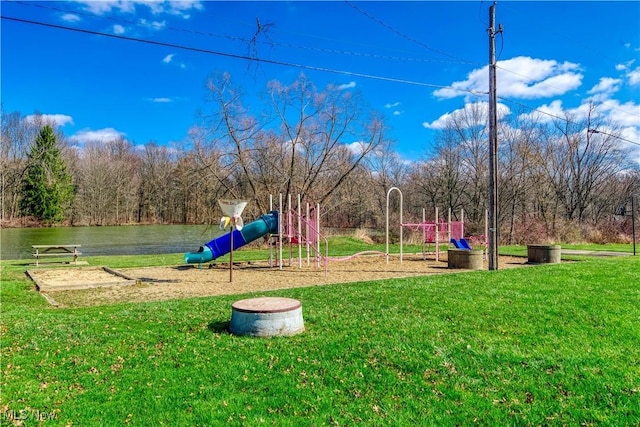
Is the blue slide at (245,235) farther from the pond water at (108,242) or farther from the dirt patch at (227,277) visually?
the pond water at (108,242)

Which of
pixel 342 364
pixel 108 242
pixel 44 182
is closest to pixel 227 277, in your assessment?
pixel 342 364

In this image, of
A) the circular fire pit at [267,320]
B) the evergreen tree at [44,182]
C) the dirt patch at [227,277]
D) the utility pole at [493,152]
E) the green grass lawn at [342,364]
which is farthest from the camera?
the evergreen tree at [44,182]

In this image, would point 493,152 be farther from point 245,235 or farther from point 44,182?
point 44,182

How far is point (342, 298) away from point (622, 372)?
3849 mm

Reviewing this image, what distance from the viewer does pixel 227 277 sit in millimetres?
11055

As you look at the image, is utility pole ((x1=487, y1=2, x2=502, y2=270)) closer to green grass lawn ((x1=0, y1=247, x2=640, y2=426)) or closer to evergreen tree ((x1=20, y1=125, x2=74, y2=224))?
green grass lawn ((x1=0, y1=247, x2=640, y2=426))

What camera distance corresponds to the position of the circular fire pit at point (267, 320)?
5.04 metres

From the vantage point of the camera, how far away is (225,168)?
70.9 feet

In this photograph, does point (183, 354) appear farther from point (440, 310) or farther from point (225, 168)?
point (225, 168)

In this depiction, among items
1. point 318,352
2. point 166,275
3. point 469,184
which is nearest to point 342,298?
point 318,352

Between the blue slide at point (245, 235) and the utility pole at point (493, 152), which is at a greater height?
the utility pole at point (493, 152)

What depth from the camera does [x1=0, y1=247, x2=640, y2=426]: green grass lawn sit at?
10.8ft

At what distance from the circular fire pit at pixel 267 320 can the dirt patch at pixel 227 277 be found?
332cm

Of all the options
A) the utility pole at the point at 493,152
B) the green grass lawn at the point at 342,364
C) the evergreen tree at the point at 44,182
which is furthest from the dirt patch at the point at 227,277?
the evergreen tree at the point at 44,182
